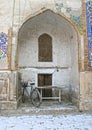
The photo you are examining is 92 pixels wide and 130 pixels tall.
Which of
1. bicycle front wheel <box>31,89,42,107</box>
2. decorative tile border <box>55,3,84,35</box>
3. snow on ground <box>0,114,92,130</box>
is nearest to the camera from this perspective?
snow on ground <box>0,114,92,130</box>

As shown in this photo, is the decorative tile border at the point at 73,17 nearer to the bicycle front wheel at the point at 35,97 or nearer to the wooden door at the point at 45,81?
the wooden door at the point at 45,81

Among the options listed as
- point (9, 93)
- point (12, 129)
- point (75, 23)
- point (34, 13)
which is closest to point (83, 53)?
point (75, 23)

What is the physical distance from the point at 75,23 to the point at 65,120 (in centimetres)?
417

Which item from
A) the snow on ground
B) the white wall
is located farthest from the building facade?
the snow on ground

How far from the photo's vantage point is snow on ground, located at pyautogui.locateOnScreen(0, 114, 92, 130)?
679 cm

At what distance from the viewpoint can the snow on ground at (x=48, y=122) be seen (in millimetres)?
6793

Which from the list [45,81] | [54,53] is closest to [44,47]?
[54,53]

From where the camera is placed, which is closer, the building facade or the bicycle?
the building facade

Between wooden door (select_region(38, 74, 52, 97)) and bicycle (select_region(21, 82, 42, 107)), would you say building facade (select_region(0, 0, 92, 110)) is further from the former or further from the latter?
wooden door (select_region(38, 74, 52, 97))

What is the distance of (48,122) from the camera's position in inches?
292

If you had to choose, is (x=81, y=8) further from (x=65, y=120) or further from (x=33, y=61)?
(x=65, y=120)

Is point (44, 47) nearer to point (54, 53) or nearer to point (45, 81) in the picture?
point (54, 53)

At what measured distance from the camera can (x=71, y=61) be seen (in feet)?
35.4

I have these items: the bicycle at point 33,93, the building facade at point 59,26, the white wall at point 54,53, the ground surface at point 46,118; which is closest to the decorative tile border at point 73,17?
the building facade at point 59,26
